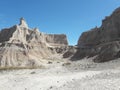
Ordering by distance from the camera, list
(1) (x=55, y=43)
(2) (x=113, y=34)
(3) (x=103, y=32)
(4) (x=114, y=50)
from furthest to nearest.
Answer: (1) (x=55, y=43) < (3) (x=103, y=32) < (2) (x=113, y=34) < (4) (x=114, y=50)

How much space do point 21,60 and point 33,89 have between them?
53.3 meters

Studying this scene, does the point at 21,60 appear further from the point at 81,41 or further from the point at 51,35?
the point at 51,35

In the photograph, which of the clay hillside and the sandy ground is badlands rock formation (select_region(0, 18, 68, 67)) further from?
the sandy ground

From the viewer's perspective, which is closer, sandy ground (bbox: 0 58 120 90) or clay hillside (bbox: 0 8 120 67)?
sandy ground (bbox: 0 58 120 90)

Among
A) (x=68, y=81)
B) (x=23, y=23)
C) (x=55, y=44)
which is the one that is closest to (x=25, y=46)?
(x=23, y=23)

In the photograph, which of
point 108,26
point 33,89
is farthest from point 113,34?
point 33,89

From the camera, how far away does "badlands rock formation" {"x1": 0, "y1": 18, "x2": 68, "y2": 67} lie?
221 feet

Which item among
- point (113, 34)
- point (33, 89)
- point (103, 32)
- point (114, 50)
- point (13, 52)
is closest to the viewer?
point (33, 89)

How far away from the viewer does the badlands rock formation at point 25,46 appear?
67500 millimetres

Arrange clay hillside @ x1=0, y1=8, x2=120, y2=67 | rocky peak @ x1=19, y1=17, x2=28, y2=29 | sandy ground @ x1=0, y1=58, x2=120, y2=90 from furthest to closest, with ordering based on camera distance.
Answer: rocky peak @ x1=19, y1=17, x2=28, y2=29 → clay hillside @ x1=0, y1=8, x2=120, y2=67 → sandy ground @ x1=0, y1=58, x2=120, y2=90

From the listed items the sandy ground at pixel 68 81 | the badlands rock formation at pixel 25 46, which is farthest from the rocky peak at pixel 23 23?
the sandy ground at pixel 68 81

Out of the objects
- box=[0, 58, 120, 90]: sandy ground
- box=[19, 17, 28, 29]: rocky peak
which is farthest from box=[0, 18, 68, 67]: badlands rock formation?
box=[0, 58, 120, 90]: sandy ground

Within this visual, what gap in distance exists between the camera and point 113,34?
273ft

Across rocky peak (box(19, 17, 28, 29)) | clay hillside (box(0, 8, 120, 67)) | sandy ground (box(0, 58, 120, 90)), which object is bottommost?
sandy ground (box(0, 58, 120, 90))
